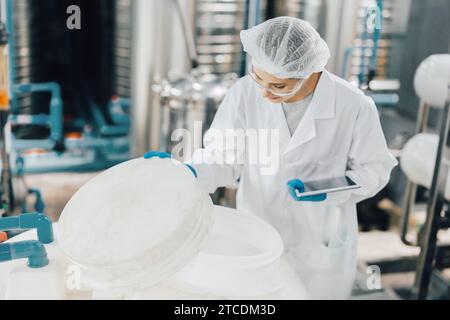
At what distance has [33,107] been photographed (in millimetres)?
3746

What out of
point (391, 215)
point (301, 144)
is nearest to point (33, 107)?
point (391, 215)

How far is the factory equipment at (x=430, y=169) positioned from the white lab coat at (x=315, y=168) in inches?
21.9

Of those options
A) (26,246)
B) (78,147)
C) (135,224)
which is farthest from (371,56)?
(78,147)

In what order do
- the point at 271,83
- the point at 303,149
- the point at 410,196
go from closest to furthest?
1. the point at 271,83
2. the point at 303,149
3. the point at 410,196

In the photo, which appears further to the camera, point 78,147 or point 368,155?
point 78,147

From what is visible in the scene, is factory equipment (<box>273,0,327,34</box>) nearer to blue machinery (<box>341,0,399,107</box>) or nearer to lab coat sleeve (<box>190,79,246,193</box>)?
blue machinery (<box>341,0,399,107</box>)

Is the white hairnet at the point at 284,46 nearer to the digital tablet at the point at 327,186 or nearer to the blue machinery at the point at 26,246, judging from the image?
the digital tablet at the point at 327,186

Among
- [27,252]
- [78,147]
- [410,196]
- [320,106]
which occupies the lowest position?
[78,147]

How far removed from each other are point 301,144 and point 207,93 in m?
0.94

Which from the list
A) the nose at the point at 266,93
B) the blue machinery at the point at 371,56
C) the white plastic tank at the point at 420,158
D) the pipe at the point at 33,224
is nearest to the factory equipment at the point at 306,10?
the blue machinery at the point at 371,56

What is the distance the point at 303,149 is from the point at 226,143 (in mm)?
215

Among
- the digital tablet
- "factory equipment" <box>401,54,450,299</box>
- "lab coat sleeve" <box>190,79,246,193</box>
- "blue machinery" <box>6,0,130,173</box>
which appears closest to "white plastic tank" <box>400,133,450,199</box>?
"factory equipment" <box>401,54,450,299</box>

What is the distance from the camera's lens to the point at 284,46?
149 centimetres

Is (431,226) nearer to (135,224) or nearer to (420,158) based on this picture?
(420,158)
